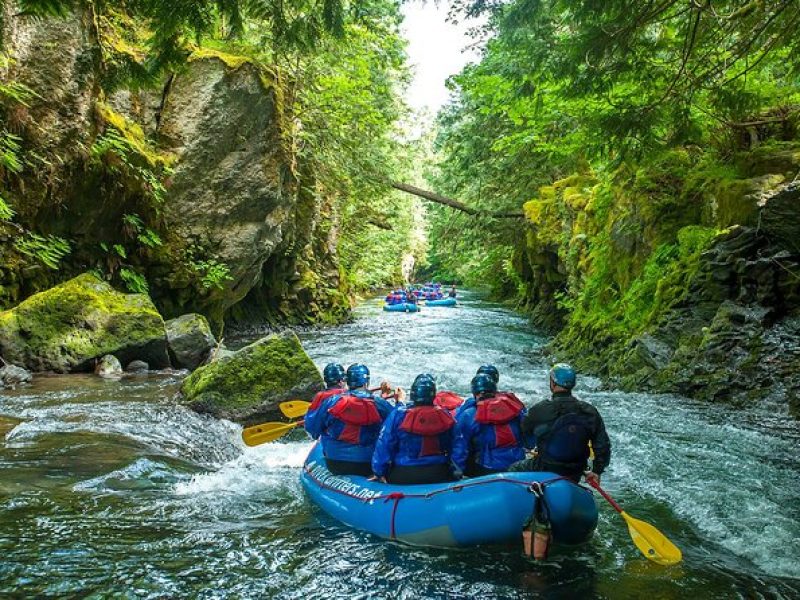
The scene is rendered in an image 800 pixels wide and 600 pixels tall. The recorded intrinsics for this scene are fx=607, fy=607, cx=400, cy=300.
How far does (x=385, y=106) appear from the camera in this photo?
74.9 ft

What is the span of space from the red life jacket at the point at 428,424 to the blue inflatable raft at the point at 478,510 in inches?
16.3

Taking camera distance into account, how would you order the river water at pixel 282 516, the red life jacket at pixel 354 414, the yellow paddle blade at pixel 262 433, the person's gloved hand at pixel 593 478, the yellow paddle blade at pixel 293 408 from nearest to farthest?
the river water at pixel 282 516 < the person's gloved hand at pixel 593 478 < the red life jacket at pixel 354 414 < the yellow paddle blade at pixel 262 433 < the yellow paddle blade at pixel 293 408

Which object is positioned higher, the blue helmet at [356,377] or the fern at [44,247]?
the fern at [44,247]

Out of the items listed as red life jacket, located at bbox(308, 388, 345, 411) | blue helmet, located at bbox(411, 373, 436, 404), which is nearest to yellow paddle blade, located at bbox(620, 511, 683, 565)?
blue helmet, located at bbox(411, 373, 436, 404)

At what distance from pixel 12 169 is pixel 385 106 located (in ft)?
49.4

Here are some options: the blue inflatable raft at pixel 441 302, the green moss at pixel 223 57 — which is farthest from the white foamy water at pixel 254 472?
the blue inflatable raft at pixel 441 302

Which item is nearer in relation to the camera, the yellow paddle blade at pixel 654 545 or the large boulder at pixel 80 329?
the yellow paddle blade at pixel 654 545

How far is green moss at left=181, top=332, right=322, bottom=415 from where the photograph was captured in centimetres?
903

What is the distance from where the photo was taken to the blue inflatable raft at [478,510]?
4.52 meters

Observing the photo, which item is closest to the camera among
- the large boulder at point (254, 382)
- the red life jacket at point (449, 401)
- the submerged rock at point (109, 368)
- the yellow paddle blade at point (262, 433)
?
the red life jacket at point (449, 401)

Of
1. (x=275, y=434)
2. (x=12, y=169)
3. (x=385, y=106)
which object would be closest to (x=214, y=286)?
(x=12, y=169)

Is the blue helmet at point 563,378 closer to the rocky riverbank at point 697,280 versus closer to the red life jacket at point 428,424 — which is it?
the red life jacket at point 428,424

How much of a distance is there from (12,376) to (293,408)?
15.1 ft

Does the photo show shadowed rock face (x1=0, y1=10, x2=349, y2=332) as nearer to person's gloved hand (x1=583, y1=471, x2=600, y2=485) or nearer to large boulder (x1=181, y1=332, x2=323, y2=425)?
large boulder (x1=181, y1=332, x2=323, y2=425)
